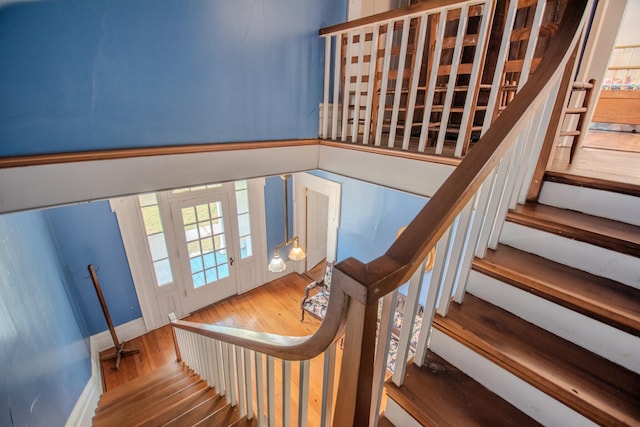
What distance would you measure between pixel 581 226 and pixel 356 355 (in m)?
1.21

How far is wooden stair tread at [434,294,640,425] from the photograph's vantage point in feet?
2.75

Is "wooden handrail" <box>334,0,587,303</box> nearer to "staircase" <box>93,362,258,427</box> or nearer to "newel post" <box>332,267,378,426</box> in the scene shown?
"newel post" <box>332,267,378,426</box>

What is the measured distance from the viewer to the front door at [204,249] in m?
3.75

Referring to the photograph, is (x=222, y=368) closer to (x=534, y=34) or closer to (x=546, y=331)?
(x=546, y=331)

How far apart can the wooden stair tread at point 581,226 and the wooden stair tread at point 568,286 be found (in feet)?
0.46

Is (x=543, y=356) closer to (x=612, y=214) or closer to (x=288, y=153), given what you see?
Result: (x=612, y=214)

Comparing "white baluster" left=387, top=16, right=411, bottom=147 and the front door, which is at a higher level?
"white baluster" left=387, top=16, right=411, bottom=147

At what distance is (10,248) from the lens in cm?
190

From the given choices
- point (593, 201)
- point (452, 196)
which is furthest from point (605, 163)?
point (452, 196)

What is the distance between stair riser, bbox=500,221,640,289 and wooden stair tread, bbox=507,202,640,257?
0.08 feet

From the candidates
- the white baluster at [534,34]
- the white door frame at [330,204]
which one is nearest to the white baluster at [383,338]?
the white baluster at [534,34]

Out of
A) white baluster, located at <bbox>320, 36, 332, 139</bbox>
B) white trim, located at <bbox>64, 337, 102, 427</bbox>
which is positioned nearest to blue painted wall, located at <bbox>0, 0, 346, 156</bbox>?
white baluster, located at <bbox>320, 36, 332, 139</bbox>

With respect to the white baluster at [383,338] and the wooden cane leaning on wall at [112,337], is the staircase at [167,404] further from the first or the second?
the white baluster at [383,338]

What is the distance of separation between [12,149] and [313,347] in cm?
180
